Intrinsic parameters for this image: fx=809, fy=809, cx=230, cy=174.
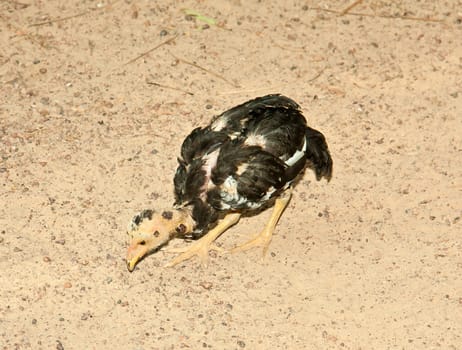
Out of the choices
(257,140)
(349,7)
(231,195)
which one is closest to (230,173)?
(231,195)

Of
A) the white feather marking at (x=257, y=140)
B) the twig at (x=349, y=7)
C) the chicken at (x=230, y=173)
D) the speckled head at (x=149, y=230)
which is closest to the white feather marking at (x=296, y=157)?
the chicken at (x=230, y=173)

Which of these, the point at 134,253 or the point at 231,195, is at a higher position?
the point at 231,195

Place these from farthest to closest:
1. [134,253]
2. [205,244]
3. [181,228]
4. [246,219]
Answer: [246,219], [205,244], [181,228], [134,253]

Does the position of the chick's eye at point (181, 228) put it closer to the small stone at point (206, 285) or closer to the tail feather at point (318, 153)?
the small stone at point (206, 285)

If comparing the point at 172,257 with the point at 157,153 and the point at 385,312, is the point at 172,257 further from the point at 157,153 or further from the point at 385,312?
the point at 385,312

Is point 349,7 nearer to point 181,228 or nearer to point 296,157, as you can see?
point 296,157

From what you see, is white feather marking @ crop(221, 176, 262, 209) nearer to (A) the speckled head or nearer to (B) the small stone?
(A) the speckled head
